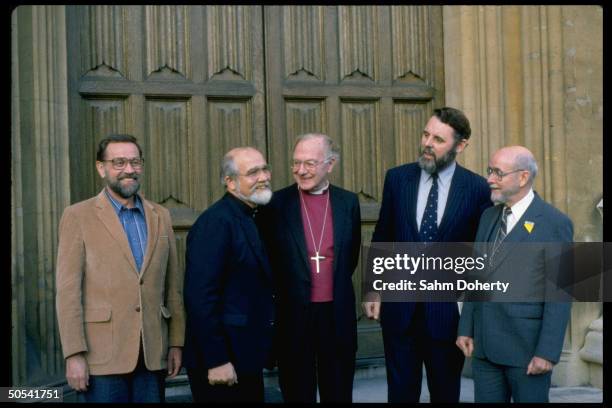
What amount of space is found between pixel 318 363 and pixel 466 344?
78 centimetres

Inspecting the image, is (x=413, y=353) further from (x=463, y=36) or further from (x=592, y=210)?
(x=463, y=36)

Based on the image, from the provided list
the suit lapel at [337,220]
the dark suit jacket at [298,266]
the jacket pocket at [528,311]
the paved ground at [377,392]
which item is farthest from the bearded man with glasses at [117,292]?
the paved ground at [377,392]

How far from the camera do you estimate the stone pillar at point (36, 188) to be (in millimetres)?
5184

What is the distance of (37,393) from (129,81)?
2190 millimetres

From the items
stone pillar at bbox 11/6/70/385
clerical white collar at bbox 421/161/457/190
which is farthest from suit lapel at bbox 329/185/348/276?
stone pillar at bbox 11/6/70/385

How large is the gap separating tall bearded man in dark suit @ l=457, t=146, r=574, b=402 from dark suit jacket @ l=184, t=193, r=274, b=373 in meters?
1.03

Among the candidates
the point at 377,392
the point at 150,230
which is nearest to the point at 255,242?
the point at 150,230

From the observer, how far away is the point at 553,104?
638cm

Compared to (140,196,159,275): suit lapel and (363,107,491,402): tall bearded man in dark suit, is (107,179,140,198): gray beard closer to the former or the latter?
(140,196,159,275): suit lapel

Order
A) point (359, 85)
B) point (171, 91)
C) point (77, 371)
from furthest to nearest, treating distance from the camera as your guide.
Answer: point (359, 85) < point (171, 91) < point (77, 371)

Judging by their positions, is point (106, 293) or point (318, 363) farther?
point (318, 363)

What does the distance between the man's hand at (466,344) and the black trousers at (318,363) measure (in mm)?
575

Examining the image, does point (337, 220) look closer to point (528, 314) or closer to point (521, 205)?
point (521, 205)
